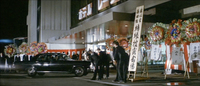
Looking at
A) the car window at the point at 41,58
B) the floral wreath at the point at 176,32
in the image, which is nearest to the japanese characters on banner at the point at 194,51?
the floral wreath at the point at 176,32

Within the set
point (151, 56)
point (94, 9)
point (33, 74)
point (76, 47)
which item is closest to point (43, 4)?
point (76, 47)

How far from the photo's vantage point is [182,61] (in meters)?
13.0

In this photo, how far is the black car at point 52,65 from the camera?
15906 millimetres

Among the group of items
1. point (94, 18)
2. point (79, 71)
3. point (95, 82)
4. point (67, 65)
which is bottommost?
point (95, 82)

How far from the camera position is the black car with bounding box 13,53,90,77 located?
52.2ft

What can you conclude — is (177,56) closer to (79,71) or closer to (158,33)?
(158,33)

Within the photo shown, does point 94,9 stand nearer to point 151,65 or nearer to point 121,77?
point 151,65

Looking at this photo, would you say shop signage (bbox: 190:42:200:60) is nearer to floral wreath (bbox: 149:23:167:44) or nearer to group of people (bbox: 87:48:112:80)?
floral wreath (bbox: 149:23:167:44)

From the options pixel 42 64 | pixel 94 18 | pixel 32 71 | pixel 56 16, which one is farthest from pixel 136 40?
pixel 56 16

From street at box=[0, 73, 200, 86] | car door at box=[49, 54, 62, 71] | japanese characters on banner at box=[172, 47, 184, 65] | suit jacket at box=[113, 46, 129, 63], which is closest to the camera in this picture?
street at box=[0, 73, 200, 86]

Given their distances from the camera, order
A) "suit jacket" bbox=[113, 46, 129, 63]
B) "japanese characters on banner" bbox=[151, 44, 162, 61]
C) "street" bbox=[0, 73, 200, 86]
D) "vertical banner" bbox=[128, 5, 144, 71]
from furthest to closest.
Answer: "japanese characters on banner" bbox=[151, 44, 162, 61] → "vertical banner" bbox=[128, 5, 144, 71] → "suit jacket" bbox=[113, 46, 129, 63] → "street" bbox=[0, 73, 200, 86]

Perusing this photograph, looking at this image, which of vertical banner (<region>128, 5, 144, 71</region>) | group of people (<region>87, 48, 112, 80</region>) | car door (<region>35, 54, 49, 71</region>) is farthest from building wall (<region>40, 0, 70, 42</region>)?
vertical banner (<region>128, 5, 144, 71</region>)

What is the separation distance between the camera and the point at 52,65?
1584cm

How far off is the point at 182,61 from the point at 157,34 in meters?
1.81
